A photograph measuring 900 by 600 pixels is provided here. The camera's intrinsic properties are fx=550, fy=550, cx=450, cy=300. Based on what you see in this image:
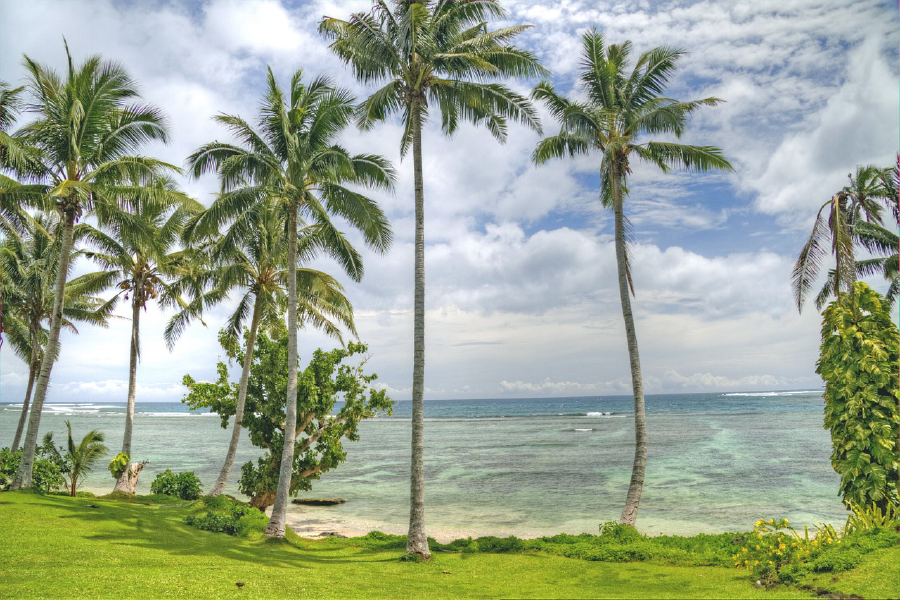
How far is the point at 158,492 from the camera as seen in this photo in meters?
19.2

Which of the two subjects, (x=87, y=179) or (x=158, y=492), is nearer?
(x=87, y=179)

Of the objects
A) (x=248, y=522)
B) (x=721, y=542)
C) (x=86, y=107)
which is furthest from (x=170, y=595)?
(x=86, y=107)

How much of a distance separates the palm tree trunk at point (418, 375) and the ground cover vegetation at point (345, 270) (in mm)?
45

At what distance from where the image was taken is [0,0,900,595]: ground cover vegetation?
1039cm

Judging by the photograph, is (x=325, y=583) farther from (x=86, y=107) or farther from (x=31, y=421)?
(x=86, y=107)

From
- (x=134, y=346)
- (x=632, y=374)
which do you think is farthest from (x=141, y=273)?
(x=632, y=374)

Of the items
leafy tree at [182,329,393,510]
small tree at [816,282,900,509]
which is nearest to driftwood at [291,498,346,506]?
leafy tree at [182,329,393,510]

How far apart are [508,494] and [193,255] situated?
1782 cm

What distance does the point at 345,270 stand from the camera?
15844 millimetres

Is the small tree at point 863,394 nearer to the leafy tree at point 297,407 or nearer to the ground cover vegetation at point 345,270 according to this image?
the ground cover vegetation at point 345,270

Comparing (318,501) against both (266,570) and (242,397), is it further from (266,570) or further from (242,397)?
(266,570)

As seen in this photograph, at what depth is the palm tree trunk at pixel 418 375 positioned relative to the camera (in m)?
12.0

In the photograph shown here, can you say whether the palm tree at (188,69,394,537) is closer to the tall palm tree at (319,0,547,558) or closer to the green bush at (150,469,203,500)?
the tall palm tree at (319,0,547,558)

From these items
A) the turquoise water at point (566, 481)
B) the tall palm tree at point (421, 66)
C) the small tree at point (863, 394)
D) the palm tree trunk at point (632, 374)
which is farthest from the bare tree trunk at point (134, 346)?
the small tree at point (863, 394)
